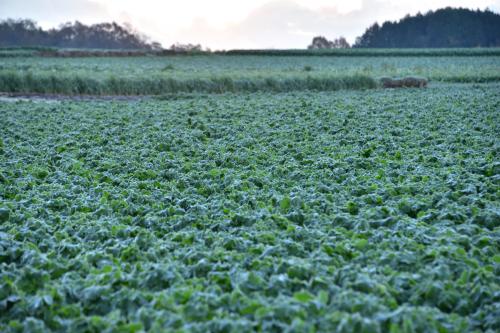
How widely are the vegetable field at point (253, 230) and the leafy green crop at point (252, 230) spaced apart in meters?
0.02

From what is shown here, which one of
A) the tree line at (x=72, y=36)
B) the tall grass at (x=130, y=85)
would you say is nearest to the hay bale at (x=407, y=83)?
the tall grass at (x=130, y=85)

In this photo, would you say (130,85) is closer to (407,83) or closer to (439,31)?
(407,83)

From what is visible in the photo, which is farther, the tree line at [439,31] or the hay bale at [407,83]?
the tree line at [439,31]

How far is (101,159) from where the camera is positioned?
10.6 m

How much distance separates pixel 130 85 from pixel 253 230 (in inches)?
731

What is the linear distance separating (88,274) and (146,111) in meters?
12.1

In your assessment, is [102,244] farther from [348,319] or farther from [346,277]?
[348,319]

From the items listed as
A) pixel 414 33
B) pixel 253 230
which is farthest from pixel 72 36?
pixel 253 230

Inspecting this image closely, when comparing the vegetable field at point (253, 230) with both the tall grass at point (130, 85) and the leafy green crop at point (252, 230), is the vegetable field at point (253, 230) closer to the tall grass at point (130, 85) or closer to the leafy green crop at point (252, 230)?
the leafy green crop at point (252, 230)

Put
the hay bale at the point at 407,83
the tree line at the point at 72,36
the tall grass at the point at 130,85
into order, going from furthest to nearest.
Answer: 1. the tree line at the point at 72,36
2. the hay bale at the point at 407,83
3. the tall grass at the point at 130,85

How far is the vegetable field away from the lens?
454 cm

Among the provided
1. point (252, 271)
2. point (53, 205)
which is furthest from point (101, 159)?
point (252, 271)

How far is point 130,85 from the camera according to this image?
23.9m

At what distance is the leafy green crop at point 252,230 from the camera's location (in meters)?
4.54
